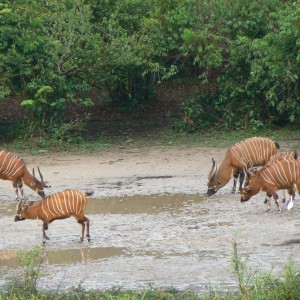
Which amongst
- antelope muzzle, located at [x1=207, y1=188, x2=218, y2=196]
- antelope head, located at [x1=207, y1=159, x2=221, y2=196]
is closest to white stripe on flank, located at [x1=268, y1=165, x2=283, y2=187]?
antelope head, located at [x1=207, y1=159, x2=221, y2=196]

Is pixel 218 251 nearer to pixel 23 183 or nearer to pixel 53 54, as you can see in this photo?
pixel 23 183

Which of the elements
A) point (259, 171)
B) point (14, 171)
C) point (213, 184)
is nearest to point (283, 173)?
point (259, 171)

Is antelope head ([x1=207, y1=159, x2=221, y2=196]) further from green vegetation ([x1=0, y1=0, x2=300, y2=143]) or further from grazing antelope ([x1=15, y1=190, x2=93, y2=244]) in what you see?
green vegetation ([x1=0, y1=0, x2=300, y2=143])

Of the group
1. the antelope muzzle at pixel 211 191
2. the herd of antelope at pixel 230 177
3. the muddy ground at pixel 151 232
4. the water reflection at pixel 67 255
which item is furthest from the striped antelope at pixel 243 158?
the water reflection at pixel 67 255

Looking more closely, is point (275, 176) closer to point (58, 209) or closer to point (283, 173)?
point (283, 173)

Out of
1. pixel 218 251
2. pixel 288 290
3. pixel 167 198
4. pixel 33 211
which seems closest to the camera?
pixel 288 290

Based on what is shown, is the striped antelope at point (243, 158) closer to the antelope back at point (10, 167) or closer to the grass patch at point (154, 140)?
the grass patch at point (154, 140)

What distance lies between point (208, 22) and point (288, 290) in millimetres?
10897

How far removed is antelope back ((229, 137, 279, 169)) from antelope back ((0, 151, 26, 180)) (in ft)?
11.0

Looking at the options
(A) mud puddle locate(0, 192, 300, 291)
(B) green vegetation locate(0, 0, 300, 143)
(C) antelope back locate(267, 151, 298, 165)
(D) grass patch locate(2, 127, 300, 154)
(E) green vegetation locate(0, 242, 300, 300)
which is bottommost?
(D) grass patch locate(2, 127, 300, 154)

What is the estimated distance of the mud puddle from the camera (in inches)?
390

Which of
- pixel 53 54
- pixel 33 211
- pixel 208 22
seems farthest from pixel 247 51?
pixel 33 211

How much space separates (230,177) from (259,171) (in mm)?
1402

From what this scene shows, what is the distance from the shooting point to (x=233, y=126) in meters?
19.0
